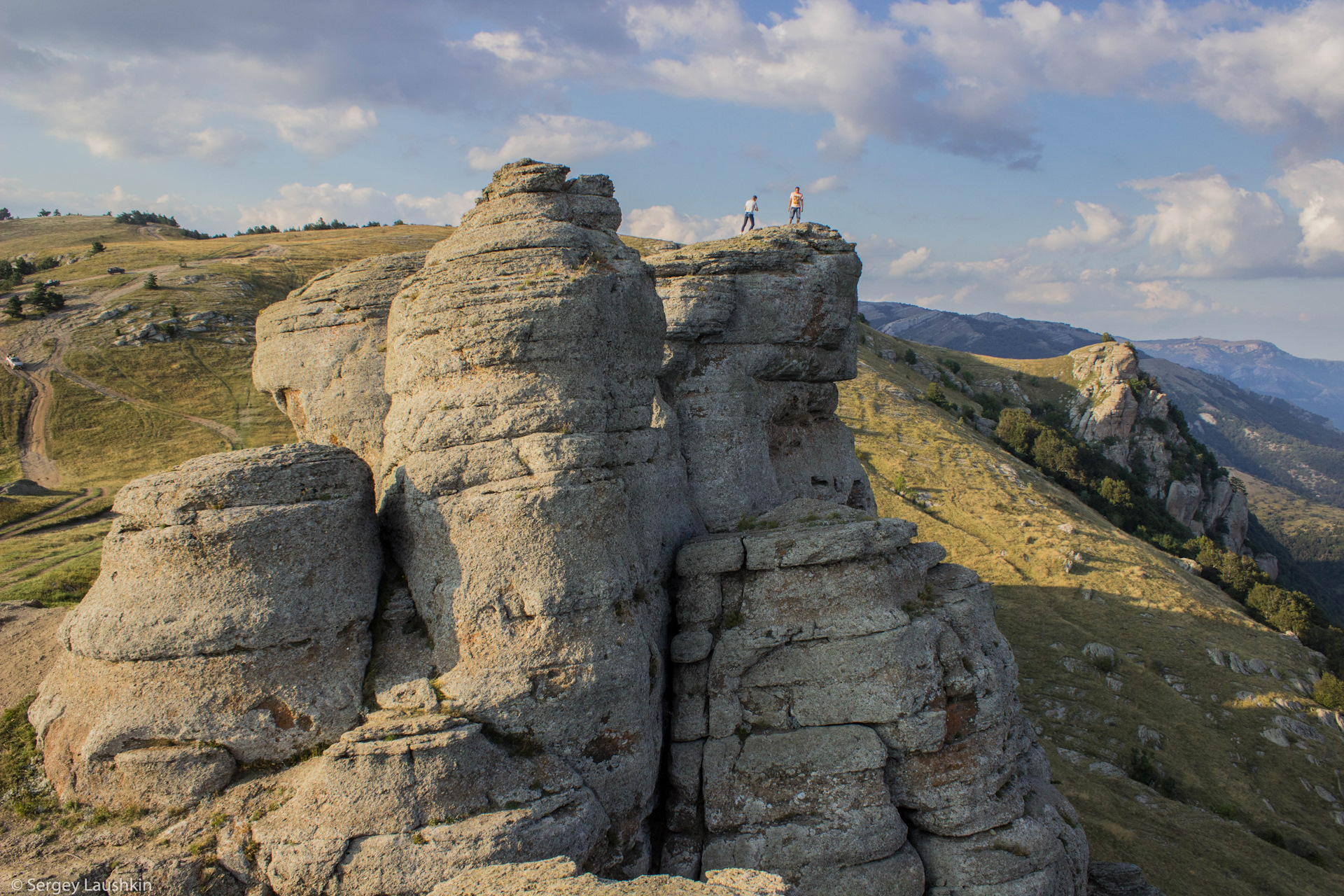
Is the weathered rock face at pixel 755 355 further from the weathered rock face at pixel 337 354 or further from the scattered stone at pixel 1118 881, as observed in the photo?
the scattered stone at pixel 1118 881

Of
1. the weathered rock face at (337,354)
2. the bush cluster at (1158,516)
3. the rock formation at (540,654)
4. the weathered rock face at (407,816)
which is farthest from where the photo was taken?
the bush cluster at (1158,516)

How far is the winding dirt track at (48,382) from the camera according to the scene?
2019 inches

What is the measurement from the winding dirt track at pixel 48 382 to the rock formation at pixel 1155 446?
9632 cm

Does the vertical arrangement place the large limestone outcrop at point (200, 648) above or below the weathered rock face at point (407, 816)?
above

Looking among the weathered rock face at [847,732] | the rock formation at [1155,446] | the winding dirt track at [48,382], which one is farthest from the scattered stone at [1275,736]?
the winding dirt track at [48,382]

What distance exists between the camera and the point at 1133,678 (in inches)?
1378

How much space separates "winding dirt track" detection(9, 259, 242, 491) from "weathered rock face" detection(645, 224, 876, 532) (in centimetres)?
4685

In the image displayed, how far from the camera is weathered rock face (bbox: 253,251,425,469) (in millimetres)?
19859

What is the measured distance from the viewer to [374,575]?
46.4 ft

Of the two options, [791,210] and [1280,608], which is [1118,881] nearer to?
[791,210]

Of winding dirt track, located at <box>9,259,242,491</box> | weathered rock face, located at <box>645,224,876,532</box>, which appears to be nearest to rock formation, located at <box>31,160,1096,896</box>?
weathered rock face, located at <box>645,224,876,532</box>

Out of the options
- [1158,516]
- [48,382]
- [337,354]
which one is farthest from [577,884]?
[1158,516]

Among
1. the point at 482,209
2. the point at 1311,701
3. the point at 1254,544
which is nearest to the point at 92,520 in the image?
the point at 482,209

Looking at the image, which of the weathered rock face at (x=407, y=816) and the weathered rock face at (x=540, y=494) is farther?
the weathered rock face at (x=540, y=494)
